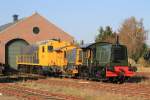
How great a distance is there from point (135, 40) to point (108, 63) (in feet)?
165

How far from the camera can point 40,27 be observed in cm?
5922

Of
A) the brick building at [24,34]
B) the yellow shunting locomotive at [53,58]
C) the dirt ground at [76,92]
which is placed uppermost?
the brick building at [24,34]

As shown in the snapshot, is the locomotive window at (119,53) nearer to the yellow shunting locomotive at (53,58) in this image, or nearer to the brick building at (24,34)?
the yellow shunting locomotive at (53,58)

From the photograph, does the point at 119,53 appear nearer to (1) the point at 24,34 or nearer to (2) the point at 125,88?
(2) the point at 125,88

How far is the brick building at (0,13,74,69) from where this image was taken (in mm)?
56969

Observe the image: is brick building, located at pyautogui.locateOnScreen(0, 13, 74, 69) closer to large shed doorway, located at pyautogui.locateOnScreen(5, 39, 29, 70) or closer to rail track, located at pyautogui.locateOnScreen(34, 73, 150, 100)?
large shed doorway, located at pyautogui.locateOnScreen(5, 39, 29, 70)

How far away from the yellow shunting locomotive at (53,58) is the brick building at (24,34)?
10809mm

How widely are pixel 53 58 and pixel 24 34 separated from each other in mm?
20826

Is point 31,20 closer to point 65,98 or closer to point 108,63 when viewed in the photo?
point 108,63

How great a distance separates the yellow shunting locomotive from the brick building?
10809 mm

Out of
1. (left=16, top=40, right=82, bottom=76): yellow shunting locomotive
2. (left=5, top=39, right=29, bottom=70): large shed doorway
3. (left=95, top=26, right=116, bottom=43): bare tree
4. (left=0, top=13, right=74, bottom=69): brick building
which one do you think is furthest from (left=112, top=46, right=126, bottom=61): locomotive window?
(left=95, top=26, right=116, bottom=43): bare tree

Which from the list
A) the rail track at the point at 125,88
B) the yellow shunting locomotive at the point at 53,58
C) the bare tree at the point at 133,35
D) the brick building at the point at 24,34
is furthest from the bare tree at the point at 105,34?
the rail track at the point at 125,88

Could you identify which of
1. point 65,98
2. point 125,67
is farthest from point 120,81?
point 65,98

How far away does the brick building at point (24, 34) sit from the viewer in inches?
2243
